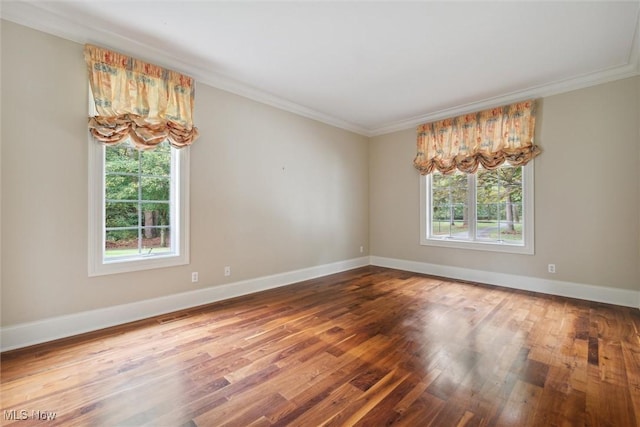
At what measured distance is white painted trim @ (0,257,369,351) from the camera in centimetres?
238

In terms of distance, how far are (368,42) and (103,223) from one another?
323 cm

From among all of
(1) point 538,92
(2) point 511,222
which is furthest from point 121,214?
(1) point 538,92

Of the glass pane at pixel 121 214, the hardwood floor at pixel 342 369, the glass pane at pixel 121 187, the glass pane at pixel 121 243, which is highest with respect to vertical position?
the glass pane at pixel 121 187

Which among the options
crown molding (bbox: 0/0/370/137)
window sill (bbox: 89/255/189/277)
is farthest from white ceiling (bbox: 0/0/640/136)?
window sill (bbox: 89/255/189/277)

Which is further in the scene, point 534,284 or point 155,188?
point 534,284

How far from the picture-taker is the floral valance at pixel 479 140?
4.00m

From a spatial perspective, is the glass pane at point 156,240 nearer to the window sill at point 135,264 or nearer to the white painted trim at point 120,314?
the window sill at point 135,264

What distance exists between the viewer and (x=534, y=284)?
4.02 meters

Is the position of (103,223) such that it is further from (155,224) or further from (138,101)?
(138,101)

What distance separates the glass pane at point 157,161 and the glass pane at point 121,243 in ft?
2.26

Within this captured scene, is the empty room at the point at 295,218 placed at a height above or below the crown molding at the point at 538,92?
below

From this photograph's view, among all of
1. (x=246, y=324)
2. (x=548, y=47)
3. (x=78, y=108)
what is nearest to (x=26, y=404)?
(x=246, y=324)

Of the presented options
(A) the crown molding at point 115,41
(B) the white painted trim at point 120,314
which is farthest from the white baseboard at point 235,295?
(A) the crown molding at point 115,41

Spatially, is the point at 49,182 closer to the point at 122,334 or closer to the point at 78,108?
the point at 78,108
